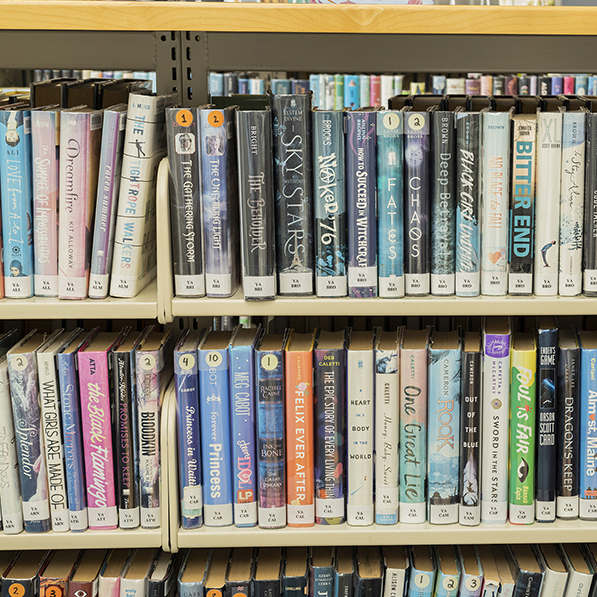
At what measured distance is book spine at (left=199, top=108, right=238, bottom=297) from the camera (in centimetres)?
104

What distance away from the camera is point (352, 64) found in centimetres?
119

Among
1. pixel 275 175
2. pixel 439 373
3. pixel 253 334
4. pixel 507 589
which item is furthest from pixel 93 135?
pixel 507 589

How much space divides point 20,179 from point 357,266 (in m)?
0.57

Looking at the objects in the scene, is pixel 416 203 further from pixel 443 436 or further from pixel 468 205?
pixel 443 436

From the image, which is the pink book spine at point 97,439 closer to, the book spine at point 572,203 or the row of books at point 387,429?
the row of books at point 387,429

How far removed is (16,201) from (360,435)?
2.31 ft

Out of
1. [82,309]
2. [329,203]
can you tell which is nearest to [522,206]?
[329,203]

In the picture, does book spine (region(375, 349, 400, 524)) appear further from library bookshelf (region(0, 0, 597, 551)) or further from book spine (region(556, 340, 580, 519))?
book spine (region(556, 340, 580, 519))

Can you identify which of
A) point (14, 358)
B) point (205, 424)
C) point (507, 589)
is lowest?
point (507, 589)

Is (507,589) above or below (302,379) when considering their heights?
below

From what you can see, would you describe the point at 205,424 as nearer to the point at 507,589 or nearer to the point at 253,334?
the point at 253,334

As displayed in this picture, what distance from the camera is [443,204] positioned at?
1080 mm

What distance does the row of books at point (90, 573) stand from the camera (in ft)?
3.97

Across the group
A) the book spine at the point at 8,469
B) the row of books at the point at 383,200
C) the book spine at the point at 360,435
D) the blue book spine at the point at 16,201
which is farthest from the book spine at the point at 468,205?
the book spine at the point at 8,469
